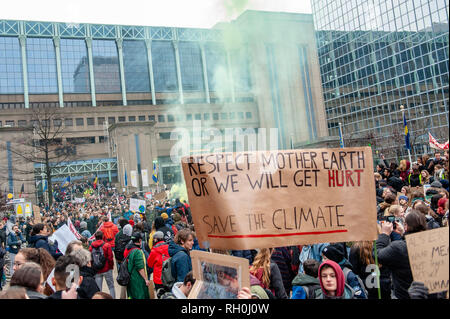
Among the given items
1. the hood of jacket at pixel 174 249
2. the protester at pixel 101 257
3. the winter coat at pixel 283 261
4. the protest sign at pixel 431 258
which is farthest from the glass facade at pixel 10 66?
the protest sign at pixel 431 258

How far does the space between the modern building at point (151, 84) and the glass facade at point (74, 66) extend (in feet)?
0.46

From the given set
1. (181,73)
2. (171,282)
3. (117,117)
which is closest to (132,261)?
(171,282)

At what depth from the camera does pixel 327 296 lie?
3.46 metres

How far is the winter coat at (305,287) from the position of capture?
3.60 m

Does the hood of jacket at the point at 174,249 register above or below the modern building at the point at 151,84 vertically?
below

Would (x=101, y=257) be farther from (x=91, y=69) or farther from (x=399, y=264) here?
(x=91, y=69)

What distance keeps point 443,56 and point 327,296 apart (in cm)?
3993

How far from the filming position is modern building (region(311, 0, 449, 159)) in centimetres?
3806

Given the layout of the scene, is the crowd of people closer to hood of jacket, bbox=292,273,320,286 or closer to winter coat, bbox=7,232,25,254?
hood of jacket, bbox=292,273,320,286

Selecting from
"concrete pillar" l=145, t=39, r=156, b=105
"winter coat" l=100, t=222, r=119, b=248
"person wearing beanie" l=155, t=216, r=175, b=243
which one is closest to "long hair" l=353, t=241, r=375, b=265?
"person wearing beanie" l=155, t=216, r=175, b=243

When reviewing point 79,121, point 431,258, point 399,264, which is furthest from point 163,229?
point 79,121

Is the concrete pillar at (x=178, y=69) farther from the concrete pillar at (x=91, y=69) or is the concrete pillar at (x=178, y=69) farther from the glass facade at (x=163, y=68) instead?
the concrete pillar at (x=91, y=69)

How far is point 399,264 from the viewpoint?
388 cm

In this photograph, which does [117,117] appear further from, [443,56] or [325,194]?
[325,194]
